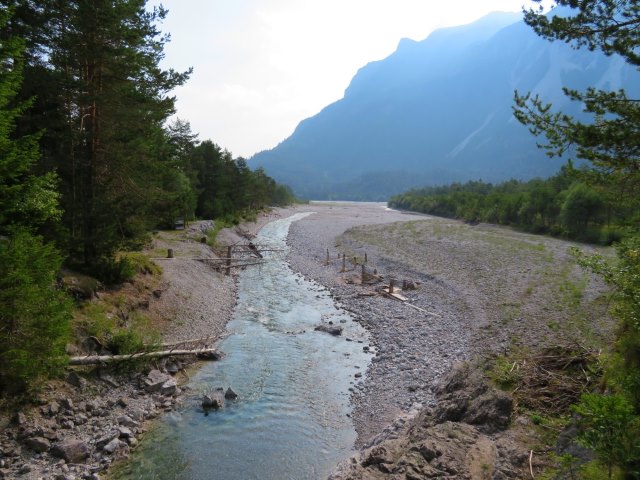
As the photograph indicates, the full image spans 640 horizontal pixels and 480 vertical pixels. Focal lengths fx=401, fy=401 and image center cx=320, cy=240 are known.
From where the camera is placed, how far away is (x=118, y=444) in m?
12.7

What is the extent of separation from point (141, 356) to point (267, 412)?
595 cm

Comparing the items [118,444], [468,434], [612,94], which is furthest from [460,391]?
[118,444]

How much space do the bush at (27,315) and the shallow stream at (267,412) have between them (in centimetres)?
428

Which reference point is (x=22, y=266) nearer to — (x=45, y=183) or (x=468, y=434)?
(x=45, y=183)

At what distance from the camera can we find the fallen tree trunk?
50.4 feet

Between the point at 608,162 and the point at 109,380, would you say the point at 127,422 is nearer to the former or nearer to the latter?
the point at 109,380

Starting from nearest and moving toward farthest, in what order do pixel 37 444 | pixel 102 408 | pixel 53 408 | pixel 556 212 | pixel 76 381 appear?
pixel 37 444 → pixel 53 408 → pixel 102 408 → pixel 76 381 → pixel 556 212

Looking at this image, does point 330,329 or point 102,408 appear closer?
point 102,408

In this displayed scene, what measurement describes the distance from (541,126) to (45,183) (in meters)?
14.6

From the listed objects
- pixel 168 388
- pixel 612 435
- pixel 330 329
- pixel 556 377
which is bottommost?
pixel 330 329

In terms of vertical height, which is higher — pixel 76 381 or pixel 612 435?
pixel 612 435

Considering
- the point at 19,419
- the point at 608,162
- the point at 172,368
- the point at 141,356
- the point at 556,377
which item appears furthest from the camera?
the point at 172,368

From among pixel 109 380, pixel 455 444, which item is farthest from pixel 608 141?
pixel 109 380

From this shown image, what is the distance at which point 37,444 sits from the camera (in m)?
11.8
